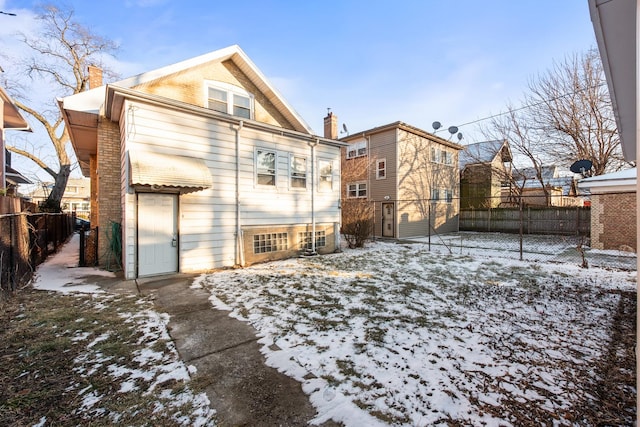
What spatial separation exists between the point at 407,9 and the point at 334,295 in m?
9.66

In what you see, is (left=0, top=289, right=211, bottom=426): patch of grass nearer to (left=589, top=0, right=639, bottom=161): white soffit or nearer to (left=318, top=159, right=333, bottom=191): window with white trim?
(left=589, top=0, right=639, bottom=161): white soffit

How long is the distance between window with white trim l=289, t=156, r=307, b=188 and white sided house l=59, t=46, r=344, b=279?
0.04 m

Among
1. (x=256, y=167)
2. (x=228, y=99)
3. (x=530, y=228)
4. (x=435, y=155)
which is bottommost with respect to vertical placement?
(x=530, y=228)

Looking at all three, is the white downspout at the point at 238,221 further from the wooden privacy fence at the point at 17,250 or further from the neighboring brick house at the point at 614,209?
the neighboring brick house at the point at 614,209

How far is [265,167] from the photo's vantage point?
31.2 feet

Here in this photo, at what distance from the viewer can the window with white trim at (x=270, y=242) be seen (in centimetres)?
931

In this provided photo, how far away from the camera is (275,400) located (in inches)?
102

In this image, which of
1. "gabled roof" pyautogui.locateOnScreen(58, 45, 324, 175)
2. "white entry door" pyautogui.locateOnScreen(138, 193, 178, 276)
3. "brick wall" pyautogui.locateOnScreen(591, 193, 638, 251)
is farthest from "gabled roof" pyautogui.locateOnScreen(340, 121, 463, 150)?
"white entry door" pyautogui.locateOnScreen(138, 193, 178, 276)

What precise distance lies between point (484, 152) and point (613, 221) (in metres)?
13.0

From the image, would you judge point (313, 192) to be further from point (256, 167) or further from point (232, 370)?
point (232, 370)

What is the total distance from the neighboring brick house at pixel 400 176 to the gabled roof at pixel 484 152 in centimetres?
293

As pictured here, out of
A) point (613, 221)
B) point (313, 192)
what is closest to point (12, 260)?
point (313, 192)

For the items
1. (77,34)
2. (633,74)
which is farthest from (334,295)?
(77,34)

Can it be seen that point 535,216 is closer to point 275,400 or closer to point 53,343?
point 275,400
